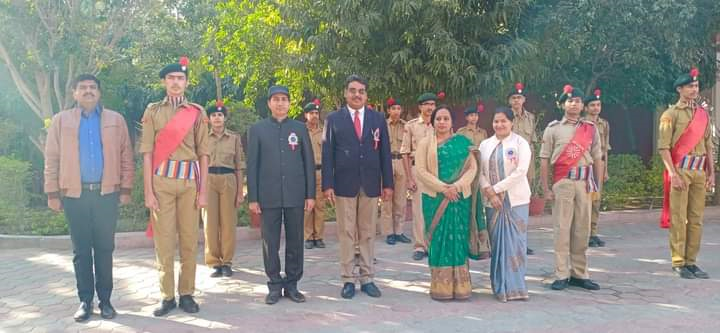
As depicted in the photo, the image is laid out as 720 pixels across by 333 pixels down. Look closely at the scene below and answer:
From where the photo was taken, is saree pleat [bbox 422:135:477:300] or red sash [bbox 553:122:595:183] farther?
red sash [bbox 553:122:595:183]

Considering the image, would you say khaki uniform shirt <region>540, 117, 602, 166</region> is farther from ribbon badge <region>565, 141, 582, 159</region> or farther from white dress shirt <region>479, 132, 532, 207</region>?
white dress shirt <region>479, 132, 532, 207</region>

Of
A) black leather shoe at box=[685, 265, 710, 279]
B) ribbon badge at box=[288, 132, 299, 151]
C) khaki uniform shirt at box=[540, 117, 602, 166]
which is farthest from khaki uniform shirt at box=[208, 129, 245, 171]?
black leather shoe at box=[685, 265, 710, 279]

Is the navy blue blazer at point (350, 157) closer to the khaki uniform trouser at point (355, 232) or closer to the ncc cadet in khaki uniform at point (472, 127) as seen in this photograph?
the khaki uniform trouser at point (355, 232)

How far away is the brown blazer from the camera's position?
5.00 metres

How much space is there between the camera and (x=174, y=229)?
527 centimetres

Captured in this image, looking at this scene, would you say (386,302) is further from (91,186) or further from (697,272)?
(697,272)

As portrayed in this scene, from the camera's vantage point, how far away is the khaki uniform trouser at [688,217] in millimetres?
6414

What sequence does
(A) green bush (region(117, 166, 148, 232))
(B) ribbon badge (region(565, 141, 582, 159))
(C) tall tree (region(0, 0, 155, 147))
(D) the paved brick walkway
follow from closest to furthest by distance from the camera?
(D) the paved brick walkway
(B) ribbon badge (region(565, 141, 582, 159))
(A) green bush (region(117, 166, 148, 232))
(C) tall tree (region(0, 0, 155, 147))

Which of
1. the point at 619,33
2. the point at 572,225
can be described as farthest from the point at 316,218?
the point at 619,33

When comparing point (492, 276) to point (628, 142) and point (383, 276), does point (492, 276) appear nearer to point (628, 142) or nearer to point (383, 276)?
point (383, 276)

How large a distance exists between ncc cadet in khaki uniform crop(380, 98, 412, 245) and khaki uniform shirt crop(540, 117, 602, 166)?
265 centimetres

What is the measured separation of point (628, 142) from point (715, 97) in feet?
7.45

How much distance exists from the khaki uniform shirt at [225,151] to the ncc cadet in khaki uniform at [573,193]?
340cm

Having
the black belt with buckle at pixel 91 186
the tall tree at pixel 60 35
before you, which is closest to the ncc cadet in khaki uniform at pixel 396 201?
the black belt with buckle at pixel 91 186
